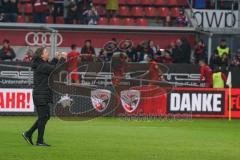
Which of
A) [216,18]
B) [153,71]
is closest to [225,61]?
[153,71]

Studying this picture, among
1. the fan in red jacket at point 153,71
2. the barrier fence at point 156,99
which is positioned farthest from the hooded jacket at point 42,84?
the fan in red jacket at point 153,71

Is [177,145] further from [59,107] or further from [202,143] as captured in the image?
[59,107]

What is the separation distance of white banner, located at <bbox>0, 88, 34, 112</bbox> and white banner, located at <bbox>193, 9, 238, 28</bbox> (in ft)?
38.1

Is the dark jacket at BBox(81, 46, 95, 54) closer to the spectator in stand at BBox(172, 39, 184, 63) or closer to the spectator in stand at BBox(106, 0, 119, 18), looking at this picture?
the spectator in stand at BBox(172, 39, 184, 63)

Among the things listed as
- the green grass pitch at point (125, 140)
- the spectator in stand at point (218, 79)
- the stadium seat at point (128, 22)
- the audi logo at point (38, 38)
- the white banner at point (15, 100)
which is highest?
the stadium seat at point (128, 22)

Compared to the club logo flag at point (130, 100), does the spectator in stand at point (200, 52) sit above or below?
above

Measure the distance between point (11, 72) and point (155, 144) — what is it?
11.9 metres

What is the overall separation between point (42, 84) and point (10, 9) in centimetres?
1757

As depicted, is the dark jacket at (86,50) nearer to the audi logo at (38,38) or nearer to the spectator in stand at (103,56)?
the spectator in stand at (103,56)

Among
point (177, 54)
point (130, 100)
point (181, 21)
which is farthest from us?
point (181, 21)

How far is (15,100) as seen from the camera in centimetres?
2644

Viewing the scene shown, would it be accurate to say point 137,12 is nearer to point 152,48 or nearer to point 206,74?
point 152,48

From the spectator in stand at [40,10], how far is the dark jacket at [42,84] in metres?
17.1

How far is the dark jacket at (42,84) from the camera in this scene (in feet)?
53.4
